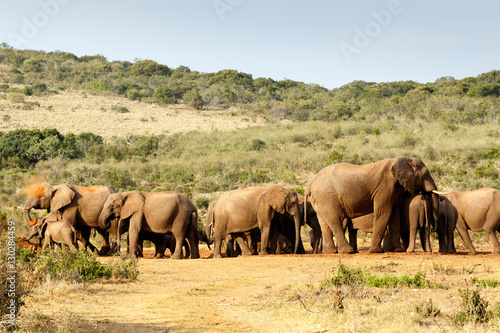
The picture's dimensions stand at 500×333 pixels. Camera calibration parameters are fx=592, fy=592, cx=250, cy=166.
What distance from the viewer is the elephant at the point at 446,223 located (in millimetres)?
15602

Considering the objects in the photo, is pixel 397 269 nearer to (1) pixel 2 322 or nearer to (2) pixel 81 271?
(2) pixel 81 271

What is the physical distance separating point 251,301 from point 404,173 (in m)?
6.78

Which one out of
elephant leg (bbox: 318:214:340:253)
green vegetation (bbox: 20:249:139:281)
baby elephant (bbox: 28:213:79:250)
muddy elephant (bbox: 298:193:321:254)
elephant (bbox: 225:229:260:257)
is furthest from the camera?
elephant (bbox: 225:229:260:257)

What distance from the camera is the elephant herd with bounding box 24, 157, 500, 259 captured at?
14656 mm

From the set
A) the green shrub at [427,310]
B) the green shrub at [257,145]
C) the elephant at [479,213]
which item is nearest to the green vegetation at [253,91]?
the green shrub at [257,145]

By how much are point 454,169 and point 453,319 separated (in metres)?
25.4

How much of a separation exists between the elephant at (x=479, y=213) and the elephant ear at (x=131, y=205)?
859 cm

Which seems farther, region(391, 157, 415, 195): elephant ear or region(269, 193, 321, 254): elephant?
region(269, 193, 321, 254): elephant

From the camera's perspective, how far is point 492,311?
23.5 feet

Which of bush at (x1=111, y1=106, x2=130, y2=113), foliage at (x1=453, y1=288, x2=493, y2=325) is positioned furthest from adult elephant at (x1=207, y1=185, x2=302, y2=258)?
bush at (x1=111, y1=106, x2=130, y2=113)

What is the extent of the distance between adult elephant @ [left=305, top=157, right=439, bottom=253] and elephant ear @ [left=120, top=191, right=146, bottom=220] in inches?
190

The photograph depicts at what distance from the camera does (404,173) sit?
1434 centimetres

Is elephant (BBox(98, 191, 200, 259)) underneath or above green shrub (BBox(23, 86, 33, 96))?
underneath

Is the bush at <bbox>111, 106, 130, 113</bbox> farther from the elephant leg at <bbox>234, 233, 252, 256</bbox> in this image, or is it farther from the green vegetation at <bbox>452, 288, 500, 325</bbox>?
the green vegetation at <bbox>452, 288, 500, 325</bbox>
